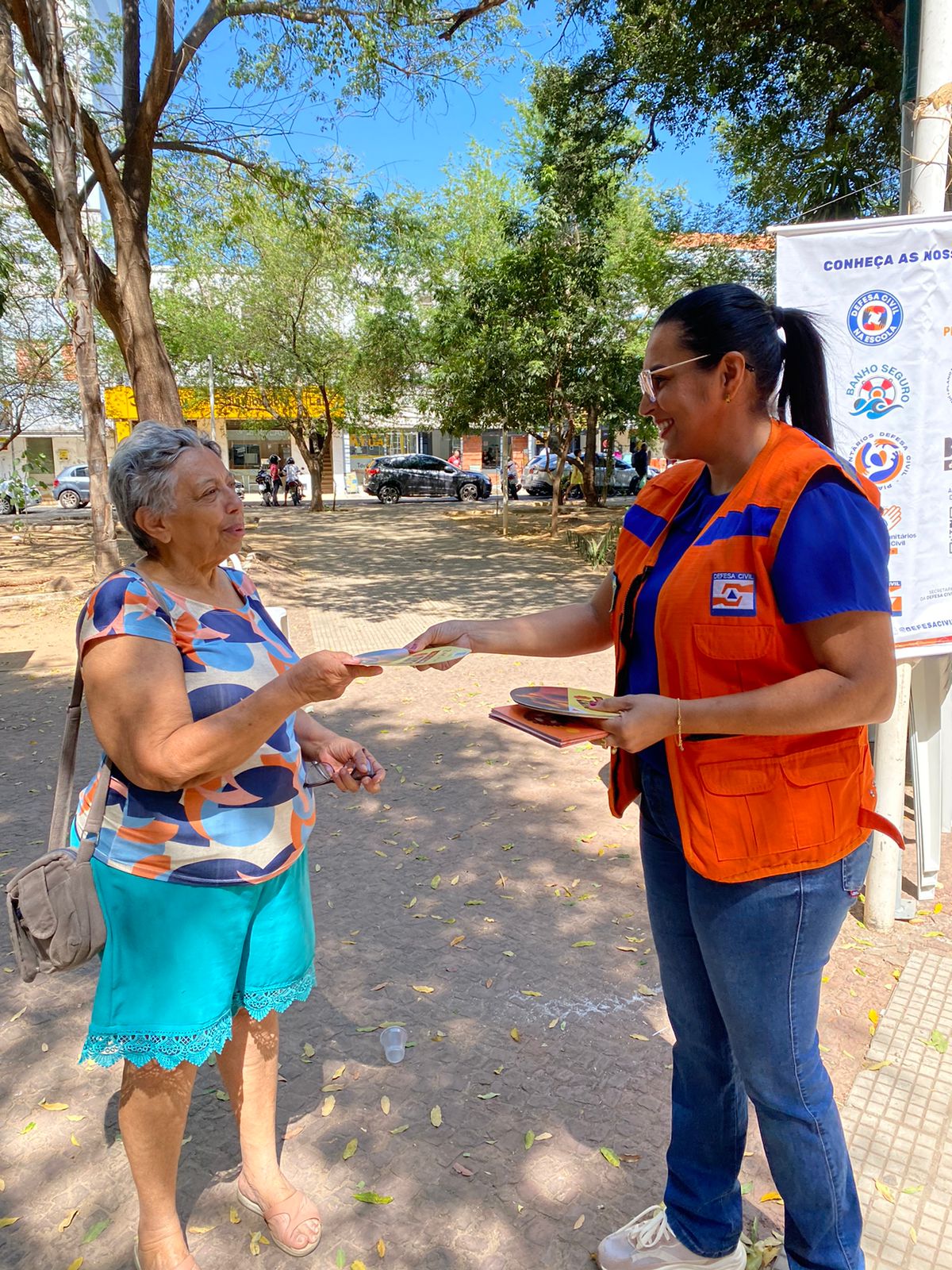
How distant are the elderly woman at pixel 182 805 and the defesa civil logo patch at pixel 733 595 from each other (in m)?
0.65

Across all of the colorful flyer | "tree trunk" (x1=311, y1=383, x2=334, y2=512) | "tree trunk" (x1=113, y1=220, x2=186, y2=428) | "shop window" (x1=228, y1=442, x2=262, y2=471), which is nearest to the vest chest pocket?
the colorful flyer

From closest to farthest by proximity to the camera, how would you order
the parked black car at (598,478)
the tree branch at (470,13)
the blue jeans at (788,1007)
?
the blue jeans at (788,1007), the tree branch at (470,13), the parked black car at (598,478)

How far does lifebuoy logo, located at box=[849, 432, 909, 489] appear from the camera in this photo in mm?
3178

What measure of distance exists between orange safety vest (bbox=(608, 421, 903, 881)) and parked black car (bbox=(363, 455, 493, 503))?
32.5m

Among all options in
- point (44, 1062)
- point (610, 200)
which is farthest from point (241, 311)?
point (44, 1062)

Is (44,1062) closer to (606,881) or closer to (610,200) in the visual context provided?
(606,881)

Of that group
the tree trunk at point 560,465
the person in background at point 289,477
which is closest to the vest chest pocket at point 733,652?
the tree trunk at point 560,465

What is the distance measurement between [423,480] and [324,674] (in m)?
33.3

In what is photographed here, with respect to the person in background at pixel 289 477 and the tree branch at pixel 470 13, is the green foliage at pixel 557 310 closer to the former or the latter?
the tree branch at pixel 470 13

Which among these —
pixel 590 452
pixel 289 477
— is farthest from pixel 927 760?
pixel 289 477

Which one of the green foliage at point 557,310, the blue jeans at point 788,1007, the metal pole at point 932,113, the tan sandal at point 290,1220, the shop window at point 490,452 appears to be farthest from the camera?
the shop window at point 490,452

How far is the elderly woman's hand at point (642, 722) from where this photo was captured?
1.49m

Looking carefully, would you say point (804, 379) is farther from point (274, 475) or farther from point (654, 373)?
point (274, 475)

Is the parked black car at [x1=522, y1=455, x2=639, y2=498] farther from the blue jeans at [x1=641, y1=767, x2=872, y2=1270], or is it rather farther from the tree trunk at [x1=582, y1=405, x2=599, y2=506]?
the blue jeans at [x1=641, y1=767, x2=872, y2=1270]
